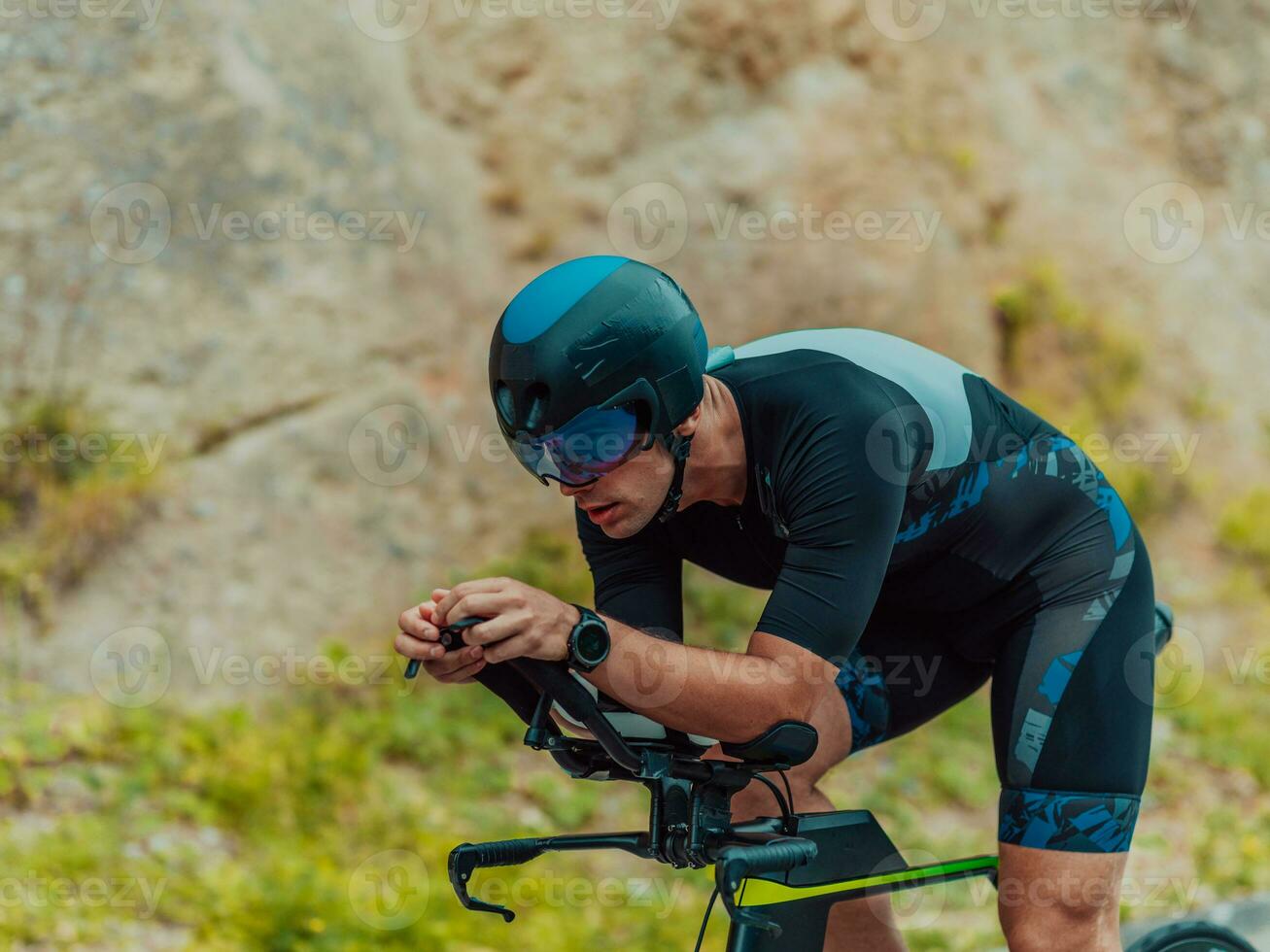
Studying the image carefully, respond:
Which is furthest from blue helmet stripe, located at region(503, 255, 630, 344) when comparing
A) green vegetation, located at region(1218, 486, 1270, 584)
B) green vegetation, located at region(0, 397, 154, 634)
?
green vegetation, located at region(1218, 486, 1270, 584)

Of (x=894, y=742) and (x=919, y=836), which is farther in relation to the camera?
(x=894, y=742)

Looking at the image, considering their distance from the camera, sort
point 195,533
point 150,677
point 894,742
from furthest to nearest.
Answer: point 894,742
point 195,533
point 150,677

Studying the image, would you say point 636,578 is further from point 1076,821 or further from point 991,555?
point 1076,821

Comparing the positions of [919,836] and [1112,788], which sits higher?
[1112,788]

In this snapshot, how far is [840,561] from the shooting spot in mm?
2244

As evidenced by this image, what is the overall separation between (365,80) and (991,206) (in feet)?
12.7

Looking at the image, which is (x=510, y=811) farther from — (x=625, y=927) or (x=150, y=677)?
(x=150, y=677)

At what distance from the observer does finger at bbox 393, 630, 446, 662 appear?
6.90 feet

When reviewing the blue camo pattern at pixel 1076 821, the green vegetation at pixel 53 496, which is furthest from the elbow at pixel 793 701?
the green vegetation at pixel 53 496

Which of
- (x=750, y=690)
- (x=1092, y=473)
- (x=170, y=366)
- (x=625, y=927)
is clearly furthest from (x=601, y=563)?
(x=170, y=366)

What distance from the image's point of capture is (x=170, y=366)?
231 inches

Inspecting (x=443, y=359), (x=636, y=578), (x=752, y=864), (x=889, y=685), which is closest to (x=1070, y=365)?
(x=443, y=359)

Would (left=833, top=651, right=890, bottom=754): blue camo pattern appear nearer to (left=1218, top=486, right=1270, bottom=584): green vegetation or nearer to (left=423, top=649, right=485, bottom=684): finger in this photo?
(left=423, top=649, right=485, bottom=684): finger

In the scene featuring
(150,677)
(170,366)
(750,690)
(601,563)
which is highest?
(170,366)
